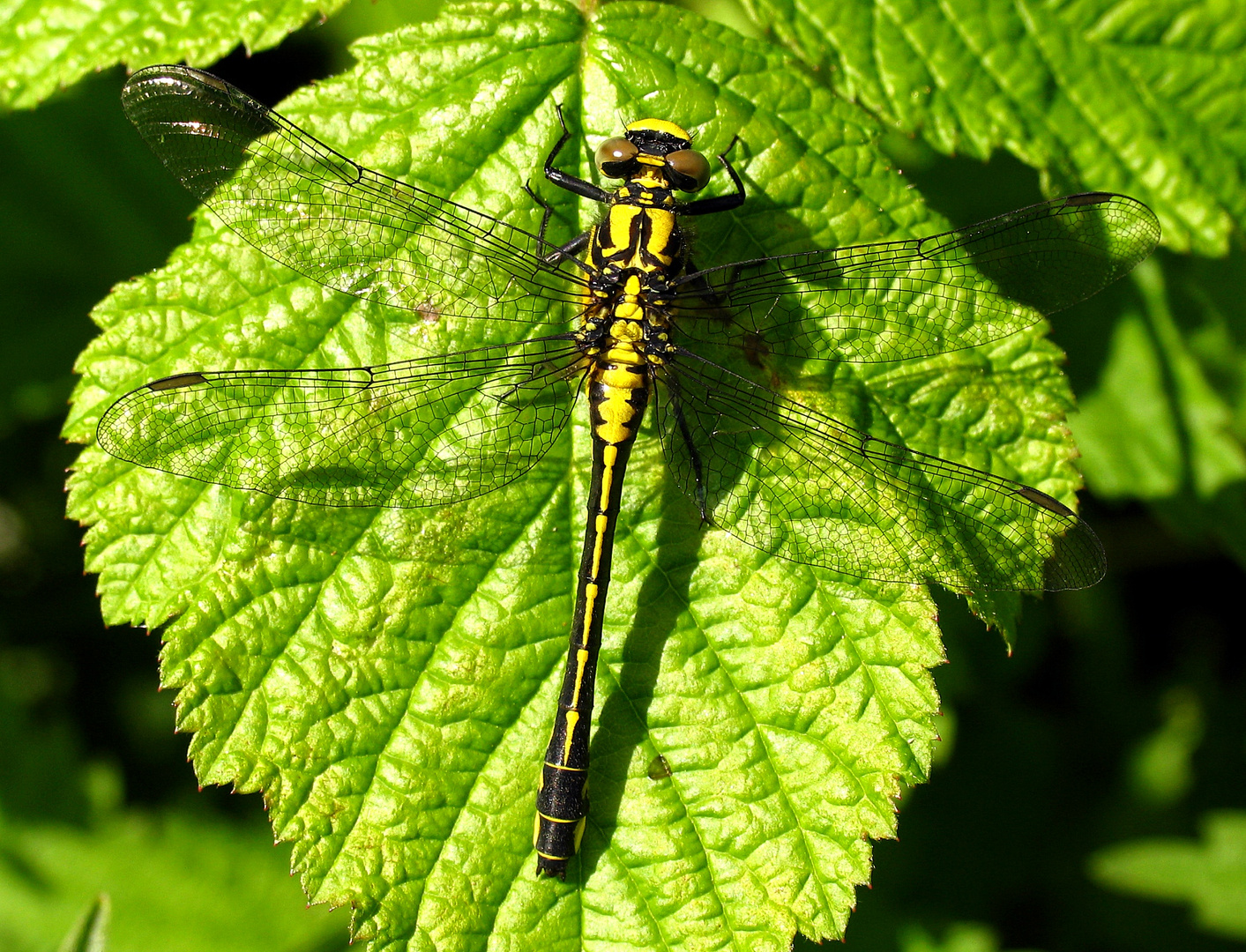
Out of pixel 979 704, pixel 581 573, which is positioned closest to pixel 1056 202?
pixel 581 573

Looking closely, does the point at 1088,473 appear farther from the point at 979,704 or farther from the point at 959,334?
the point at 959,334

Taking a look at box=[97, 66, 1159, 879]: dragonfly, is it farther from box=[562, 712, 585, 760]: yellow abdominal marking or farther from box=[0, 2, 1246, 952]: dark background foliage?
box=[0, 2, 1246, 952]: dark background foliage

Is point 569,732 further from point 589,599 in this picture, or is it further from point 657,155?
point 657,155

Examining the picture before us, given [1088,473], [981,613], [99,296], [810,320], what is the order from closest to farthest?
1. [981,613]
2. [810,320]
3. [1088,473]
4. [99,296]

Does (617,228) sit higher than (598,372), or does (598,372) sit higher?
(617,228)

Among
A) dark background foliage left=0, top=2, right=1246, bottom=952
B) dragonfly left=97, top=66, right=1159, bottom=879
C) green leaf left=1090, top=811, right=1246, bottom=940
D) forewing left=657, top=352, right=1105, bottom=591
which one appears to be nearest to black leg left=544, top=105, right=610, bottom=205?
dragonfly left=97, top=66, right=1159, bottom=879

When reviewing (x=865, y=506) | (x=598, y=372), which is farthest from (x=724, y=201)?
(x=865, y=506)

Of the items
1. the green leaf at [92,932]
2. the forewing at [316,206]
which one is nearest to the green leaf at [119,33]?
the forewing at [316,206]
